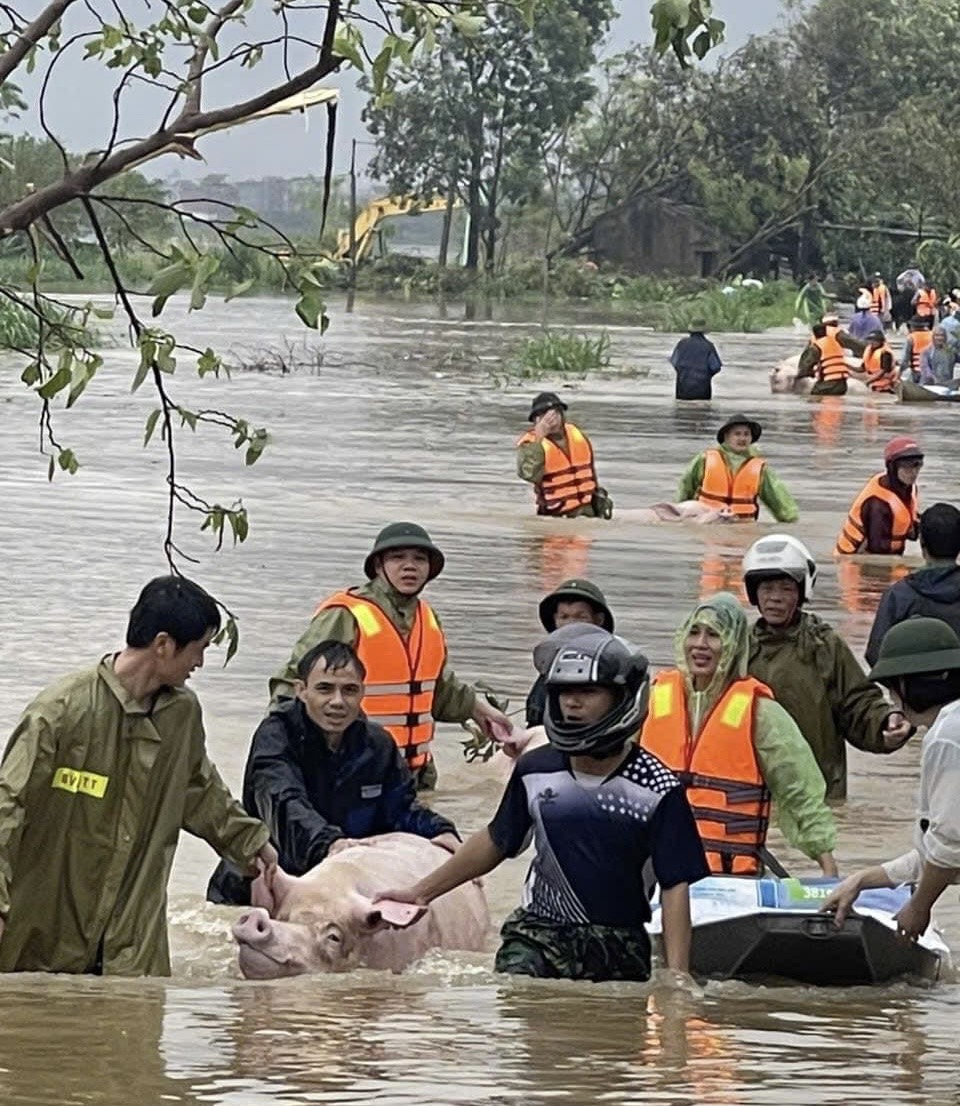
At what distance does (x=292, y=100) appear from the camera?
4961 mm

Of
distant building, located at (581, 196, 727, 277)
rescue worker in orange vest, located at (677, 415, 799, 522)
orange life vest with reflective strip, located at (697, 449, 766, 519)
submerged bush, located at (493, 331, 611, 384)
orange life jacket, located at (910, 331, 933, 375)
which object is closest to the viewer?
rescue worker in orange vest, located at (677, 415, 799, 522)

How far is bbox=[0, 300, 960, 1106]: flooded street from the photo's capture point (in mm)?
5781

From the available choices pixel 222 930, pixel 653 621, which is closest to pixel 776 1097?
pixel 222 930

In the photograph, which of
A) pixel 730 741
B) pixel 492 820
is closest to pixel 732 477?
pixel 730 741

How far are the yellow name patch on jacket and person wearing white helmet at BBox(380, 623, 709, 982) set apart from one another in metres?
0.96

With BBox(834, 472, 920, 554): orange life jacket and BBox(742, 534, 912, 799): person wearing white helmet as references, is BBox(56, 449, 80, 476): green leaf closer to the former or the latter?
BBox(742, 534, 912, 799): person wearing white helmet

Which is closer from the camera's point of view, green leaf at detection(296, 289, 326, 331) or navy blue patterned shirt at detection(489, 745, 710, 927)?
green leaf at detection(296, 289, 326, 331)

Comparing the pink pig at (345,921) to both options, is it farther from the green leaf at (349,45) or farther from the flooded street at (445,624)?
the green leaf at (349,45)

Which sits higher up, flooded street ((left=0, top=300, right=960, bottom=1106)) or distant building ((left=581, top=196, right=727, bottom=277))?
distant building ((left=581, top=196, right=727, bottom=277))

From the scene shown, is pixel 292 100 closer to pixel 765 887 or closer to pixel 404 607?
pixel 765 887

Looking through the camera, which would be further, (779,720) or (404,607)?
(404,607)

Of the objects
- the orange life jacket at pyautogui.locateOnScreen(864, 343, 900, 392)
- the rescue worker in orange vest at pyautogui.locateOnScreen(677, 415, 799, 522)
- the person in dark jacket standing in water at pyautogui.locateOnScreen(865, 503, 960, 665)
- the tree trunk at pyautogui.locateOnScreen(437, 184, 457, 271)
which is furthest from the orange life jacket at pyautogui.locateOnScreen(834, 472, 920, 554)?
the tree trunk at pyautogui.locateOnScreen(437, 184, 457, 271)

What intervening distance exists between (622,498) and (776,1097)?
19.9 m

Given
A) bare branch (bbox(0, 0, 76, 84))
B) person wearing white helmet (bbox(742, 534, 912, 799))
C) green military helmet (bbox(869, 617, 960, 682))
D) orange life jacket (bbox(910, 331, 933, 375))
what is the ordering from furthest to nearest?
orange life jacket (bbox(910, 331, 933, 375)) → person wearing white helmet (bbox(742, 534, 912, 799)) → green military helmet (bbox(869, 617, 960, 682)) → bare branch (bbox(0, 0, 76, 84))
